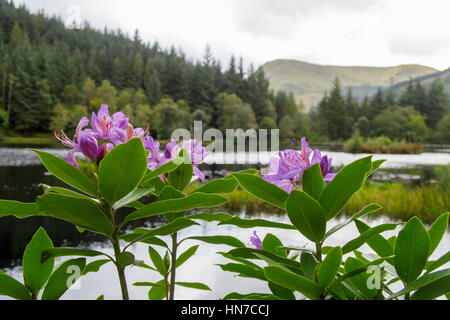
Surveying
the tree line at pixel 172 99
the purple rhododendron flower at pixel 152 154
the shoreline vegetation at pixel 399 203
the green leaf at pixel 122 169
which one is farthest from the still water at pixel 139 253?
the tree line at pixel 172 99

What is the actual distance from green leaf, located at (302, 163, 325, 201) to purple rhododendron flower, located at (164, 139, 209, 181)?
153mm

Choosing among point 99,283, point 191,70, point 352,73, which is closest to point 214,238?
point 99,283

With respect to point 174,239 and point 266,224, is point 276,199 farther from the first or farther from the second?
point 174,239

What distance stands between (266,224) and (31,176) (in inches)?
304

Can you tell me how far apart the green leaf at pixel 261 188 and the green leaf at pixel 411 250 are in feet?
0.36

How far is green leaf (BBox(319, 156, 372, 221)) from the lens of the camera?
0.89ft

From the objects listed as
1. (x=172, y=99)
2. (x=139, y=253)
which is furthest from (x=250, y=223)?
(x=172, y=99)

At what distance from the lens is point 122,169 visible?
26 centimetres

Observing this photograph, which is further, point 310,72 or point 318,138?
point 310,72

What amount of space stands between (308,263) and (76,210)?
214mm

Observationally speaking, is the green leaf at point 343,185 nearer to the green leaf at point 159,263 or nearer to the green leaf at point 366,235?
the green leaf at point 366,235

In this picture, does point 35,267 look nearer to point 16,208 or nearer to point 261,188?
point 16,208

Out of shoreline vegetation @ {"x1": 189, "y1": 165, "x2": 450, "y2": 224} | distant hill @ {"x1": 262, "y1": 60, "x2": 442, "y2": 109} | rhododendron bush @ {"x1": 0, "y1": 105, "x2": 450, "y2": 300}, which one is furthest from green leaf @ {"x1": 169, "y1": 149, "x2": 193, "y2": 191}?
distant hill @ {"x1": 262, "y1": 60, "x2": 442, "y2": 109}

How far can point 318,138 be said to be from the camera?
1741 centimetres
